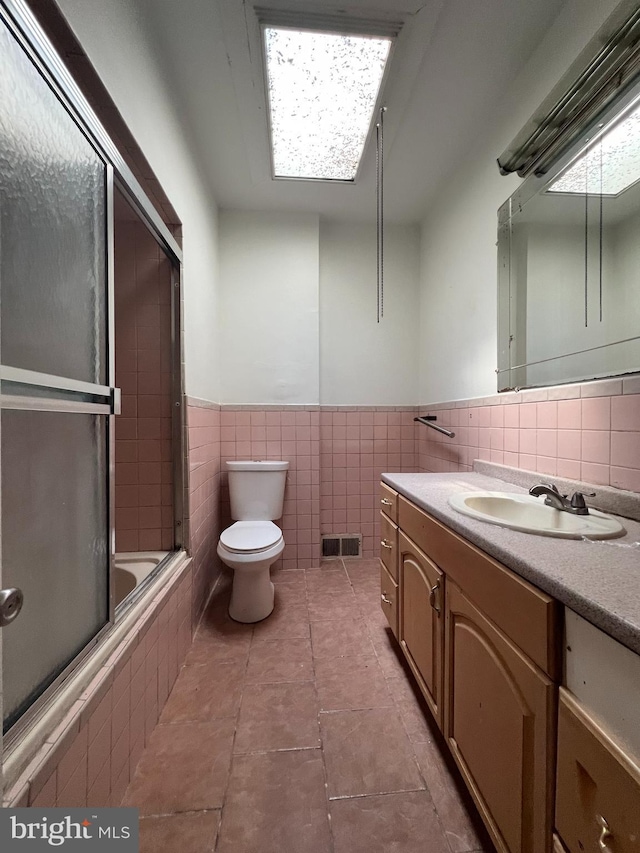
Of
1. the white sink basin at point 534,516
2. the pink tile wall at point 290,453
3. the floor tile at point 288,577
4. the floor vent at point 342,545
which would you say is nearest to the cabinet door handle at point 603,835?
the white sink basin at point 534,516

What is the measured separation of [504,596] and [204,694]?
1.24 m

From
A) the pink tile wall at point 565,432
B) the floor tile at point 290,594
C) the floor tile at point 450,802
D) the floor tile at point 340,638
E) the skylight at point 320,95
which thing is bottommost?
the floor tile at point 450,802

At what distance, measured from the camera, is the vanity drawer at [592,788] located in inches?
17.1

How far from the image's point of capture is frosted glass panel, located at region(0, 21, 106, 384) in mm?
666

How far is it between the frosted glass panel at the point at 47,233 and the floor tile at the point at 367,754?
1.40 metres

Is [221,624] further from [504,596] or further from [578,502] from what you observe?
[578,502]

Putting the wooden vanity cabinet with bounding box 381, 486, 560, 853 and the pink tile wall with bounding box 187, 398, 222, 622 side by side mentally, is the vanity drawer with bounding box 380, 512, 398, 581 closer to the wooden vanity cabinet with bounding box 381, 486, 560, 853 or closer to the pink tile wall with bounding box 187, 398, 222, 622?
the wooden vanity cabinet with bounding box 381, 486, 560, 853

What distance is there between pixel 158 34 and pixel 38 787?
2.27 m

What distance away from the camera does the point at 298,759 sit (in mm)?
1015

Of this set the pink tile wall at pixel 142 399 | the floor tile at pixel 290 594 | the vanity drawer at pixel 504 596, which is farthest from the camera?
the floor tile at pixel 290 594

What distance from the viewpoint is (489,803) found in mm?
736

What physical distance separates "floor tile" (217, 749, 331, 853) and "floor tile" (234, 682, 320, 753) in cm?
4

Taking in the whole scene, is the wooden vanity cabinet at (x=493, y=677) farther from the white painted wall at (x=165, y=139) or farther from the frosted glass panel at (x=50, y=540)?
the white painted wall at (x=165, y=139)

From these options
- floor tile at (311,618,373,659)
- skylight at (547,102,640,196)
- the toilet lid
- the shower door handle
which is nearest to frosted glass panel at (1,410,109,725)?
the shower door handle
